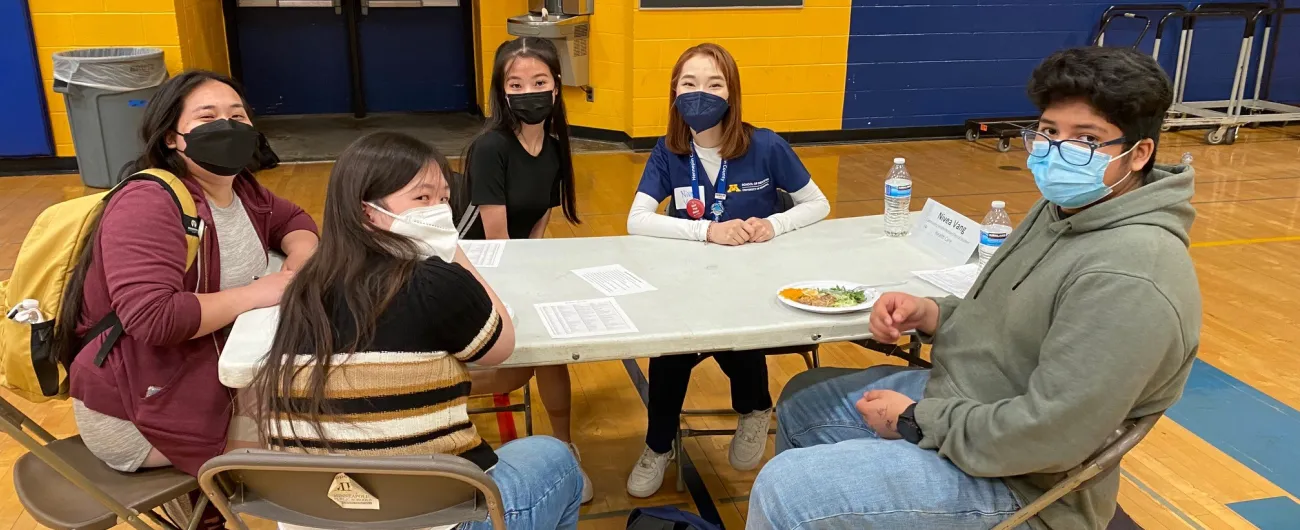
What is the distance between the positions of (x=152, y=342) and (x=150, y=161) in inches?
17.5

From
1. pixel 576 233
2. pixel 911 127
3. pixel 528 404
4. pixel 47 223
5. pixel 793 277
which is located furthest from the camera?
pixel 911 127

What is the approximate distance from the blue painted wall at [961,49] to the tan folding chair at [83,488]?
6.34 m

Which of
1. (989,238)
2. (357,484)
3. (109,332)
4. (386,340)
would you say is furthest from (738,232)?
(109,332)

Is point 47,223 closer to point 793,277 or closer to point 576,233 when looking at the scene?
point 793,277

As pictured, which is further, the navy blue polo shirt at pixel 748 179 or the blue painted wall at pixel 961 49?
the blue painted wall at pixel 961 49

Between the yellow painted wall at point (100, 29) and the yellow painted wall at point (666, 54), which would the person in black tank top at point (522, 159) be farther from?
the yellow painted wall at point (100, 29)

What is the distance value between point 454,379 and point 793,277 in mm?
944

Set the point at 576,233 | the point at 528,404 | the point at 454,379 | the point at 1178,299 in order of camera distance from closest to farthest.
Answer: the point at 1178,299 < the point at 454,379 < the point at 528,404 < the point at 576,233

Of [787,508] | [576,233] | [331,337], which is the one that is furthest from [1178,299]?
[576,233]

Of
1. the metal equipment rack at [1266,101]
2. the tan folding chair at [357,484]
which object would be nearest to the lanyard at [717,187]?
the tan folding chair at [357,484]

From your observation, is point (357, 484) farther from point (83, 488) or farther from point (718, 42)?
point (718, 42)

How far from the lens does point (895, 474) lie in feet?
5.01

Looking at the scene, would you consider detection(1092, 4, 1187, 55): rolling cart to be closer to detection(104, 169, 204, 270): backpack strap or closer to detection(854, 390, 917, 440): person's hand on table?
detection(854, 390, 917, 440): person's hand on table

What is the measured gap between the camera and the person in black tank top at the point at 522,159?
8.95 ft
